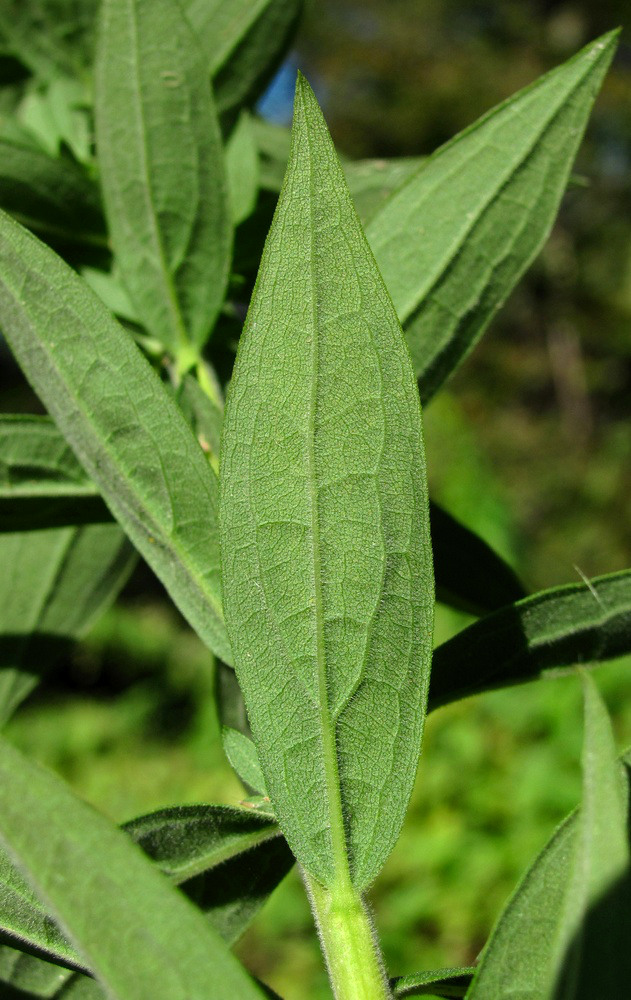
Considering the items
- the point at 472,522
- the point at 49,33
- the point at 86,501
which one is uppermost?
the point at 49,33

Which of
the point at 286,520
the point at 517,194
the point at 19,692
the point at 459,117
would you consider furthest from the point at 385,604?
the point at 459,117

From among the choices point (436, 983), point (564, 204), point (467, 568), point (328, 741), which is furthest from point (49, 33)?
point (564, 204)

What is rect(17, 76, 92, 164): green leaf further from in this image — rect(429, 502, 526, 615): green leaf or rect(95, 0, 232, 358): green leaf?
rect(429, 502, 526, 615): green leaf

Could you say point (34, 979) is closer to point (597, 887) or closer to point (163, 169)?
point (597, 887)

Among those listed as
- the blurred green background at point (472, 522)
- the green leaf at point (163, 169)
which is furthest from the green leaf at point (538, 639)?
the green leaf at point (163, 169)

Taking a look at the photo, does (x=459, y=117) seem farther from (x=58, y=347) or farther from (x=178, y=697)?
(x=58, y=347)

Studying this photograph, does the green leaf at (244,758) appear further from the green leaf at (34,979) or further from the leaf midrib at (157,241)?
the leaf midrib at (157,241)
